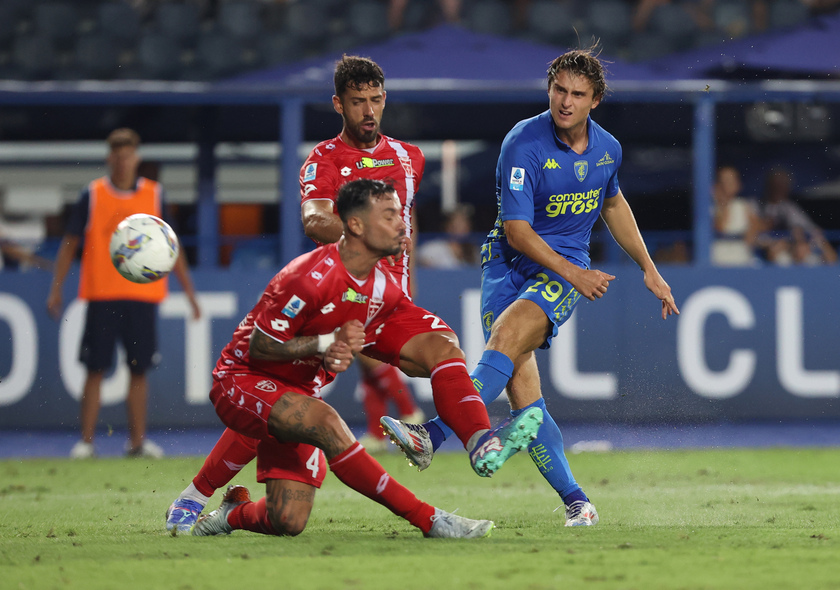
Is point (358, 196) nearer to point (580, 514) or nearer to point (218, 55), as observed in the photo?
point (580, 514)

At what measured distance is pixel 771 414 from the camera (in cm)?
1013

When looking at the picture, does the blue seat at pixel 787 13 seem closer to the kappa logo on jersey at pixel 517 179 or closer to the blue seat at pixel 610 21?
the blue seat at pixel 610 21

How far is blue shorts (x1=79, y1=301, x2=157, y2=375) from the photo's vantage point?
8466 millimetres

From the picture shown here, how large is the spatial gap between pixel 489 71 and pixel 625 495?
6523 millimetres

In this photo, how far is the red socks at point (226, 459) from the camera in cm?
499

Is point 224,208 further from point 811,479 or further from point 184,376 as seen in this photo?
point 811,479

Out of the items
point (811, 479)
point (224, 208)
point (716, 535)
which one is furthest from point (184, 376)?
point (716, 535)

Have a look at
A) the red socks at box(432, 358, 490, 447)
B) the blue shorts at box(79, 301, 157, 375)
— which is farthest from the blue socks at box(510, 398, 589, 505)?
the blue shorts at box(79, 301, 157, 375)

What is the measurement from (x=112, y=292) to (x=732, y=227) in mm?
6147

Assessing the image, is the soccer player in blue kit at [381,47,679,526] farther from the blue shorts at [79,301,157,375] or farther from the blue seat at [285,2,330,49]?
the blue seat at [285,2,330,49]

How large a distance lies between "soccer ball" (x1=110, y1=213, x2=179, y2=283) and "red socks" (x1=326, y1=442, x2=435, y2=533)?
1794 millimetres

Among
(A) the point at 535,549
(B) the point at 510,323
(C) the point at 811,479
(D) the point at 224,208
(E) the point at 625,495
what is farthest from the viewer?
(D) the point at 224,208

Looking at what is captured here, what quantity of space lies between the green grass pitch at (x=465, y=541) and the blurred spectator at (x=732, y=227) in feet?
12.3

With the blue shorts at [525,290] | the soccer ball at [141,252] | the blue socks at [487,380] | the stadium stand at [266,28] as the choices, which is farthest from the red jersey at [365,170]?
the stadium stand at [266,28]
